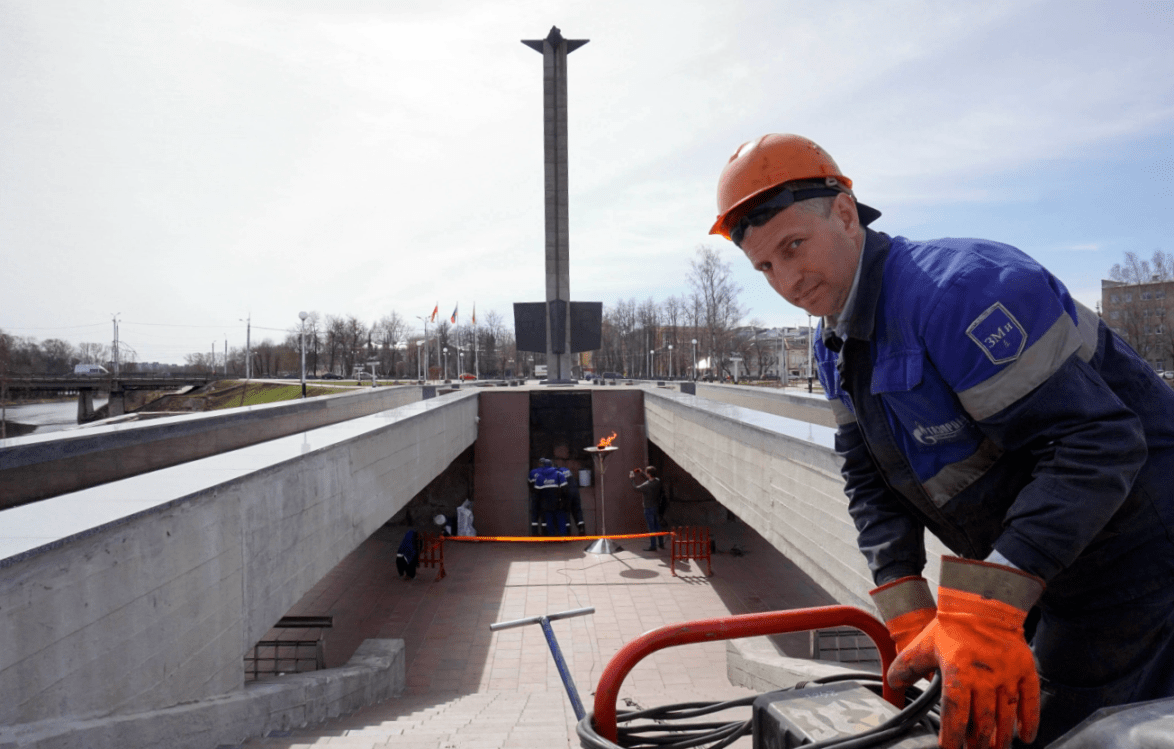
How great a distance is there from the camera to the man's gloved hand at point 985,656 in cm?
142

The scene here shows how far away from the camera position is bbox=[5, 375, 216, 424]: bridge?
42.2 m

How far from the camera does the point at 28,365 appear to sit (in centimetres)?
5778

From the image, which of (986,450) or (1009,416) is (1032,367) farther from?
(986,450)

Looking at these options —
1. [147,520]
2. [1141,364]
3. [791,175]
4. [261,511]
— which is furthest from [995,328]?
[261,511]

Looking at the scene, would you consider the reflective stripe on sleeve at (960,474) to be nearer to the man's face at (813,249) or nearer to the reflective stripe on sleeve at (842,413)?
the reflective stripe on sleeve at (842,413)

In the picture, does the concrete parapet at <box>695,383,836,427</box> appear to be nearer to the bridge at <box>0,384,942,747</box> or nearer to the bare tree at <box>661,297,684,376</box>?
the bridge at <box>0,384,942,747</box>

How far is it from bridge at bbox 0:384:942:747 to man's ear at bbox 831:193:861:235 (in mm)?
3049

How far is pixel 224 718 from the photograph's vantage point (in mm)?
3703

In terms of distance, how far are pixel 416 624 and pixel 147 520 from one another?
835 centimetres

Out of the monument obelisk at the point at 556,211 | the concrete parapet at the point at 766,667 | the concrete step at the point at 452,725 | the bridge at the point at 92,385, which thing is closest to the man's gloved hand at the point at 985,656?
the concrete step at the point at 452,725

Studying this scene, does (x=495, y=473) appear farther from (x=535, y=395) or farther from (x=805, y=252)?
(x=805, y=252)

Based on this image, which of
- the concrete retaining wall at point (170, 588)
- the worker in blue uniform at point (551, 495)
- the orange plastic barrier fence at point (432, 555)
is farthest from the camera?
the worker in blue uniform at point (551, 495)

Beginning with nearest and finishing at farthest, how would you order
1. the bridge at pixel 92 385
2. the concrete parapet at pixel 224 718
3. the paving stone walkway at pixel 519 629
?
the concrete parapet at pixel 224 718 → the paving stone walkway at pixel 519 629 → the bridge at pixel 92 385

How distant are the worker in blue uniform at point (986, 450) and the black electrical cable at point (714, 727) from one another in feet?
0.29
